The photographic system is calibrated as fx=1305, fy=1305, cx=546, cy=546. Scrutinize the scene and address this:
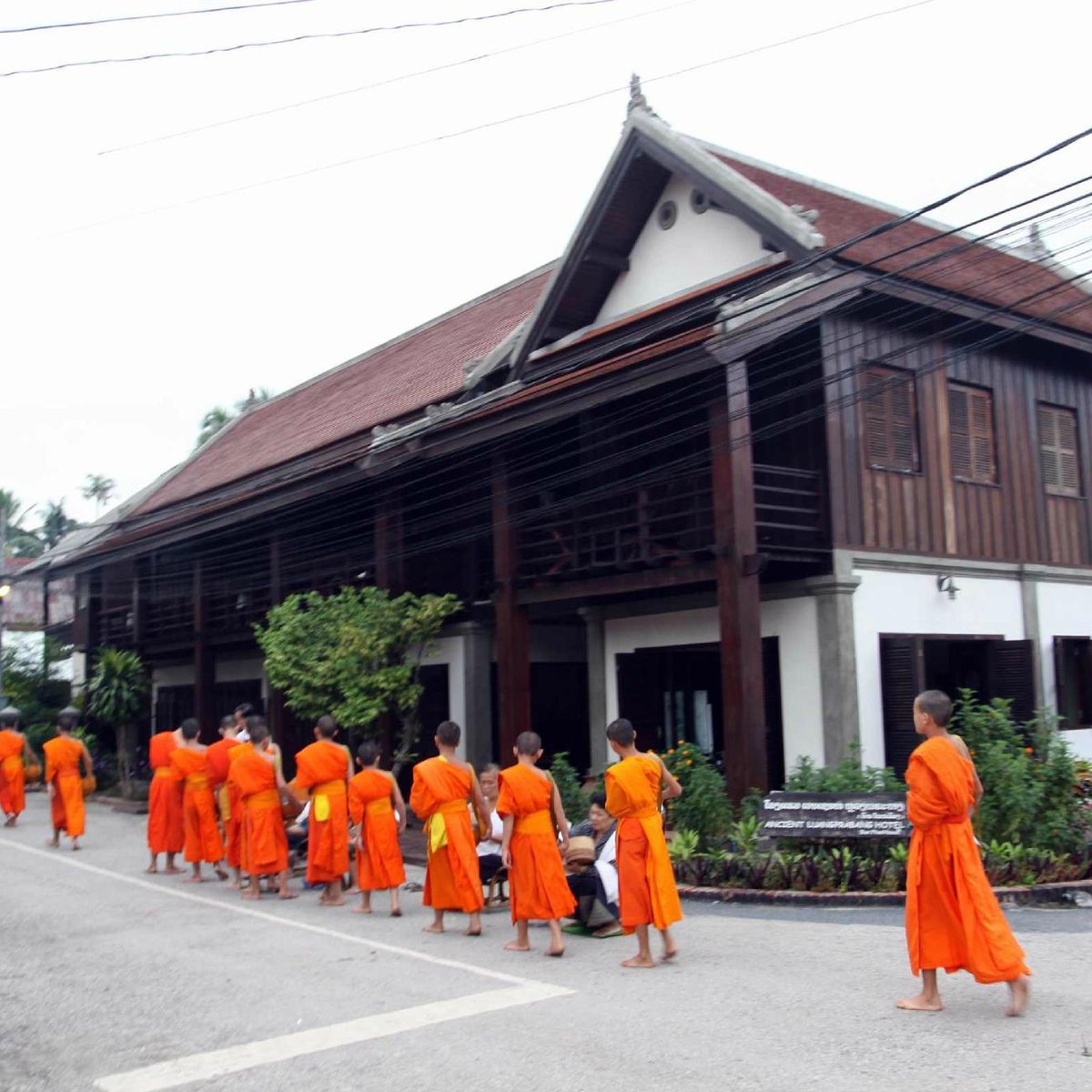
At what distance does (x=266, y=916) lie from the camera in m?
10.8

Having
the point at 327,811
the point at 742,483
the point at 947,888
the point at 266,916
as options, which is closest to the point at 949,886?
the point at 947,888

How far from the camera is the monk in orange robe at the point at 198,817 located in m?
13.1

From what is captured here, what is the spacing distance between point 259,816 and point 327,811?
0.78m

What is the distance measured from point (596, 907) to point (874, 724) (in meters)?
5.62

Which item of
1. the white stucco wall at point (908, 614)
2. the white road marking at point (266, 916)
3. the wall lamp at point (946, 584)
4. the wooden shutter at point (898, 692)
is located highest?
the wall lamp at point (946, 584)

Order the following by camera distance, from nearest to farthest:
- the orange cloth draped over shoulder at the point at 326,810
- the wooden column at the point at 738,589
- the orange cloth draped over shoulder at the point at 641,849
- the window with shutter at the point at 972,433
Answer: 1. the orange cloth draped over shoulder at the point at 641,849
2. the orange cloth draped over shoulder at the point at 326,810
3. the wooden column at the point at 738,589
4. the window with shutter at the point at 972,433

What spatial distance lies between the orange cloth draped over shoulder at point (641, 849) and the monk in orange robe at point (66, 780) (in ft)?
29.7

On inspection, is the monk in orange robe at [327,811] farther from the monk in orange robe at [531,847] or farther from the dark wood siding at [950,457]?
the dark wood siding at [950,457]

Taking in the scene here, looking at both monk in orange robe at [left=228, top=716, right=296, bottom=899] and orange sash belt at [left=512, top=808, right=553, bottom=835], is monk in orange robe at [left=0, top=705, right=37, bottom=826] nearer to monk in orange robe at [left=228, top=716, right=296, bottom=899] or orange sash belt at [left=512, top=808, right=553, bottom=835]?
monk in orange robe at [left=228, top=716, right=296, bottom=899]

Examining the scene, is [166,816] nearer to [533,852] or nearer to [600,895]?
[600,895]

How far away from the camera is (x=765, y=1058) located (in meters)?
6.02

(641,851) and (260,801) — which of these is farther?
(260,801)

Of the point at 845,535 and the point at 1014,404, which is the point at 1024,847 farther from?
the point at 1014,404

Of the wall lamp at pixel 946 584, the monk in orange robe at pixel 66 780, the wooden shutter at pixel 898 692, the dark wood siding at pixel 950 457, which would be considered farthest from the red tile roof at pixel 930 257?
the monk in orange robe at pixel 66 780
